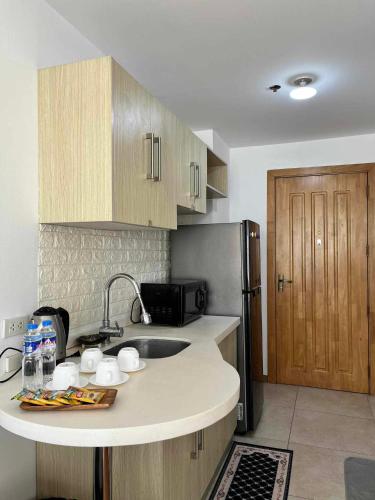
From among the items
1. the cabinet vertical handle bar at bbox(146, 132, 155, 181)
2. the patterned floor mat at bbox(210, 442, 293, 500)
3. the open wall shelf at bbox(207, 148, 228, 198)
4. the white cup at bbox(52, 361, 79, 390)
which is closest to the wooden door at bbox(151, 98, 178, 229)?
the cabinet vertical handle bar at bbox(146, 132, 155, 181)

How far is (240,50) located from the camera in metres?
2.08

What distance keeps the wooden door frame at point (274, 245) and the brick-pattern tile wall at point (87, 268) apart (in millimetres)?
1516

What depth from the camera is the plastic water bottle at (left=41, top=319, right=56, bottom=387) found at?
1.32 metres

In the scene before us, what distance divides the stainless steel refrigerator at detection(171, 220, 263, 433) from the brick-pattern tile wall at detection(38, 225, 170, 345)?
1.21 feet

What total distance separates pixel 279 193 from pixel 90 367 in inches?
114

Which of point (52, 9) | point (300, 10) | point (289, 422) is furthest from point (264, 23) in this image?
point (289, 422)

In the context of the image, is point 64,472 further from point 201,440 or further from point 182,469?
point 201,440

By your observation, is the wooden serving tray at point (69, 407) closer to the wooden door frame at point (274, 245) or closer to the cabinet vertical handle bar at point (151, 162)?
the cabinet vertical handle bar at point (151, 162)

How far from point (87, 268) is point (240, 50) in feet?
4.73

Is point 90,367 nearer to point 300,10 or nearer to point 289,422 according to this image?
point 300,10

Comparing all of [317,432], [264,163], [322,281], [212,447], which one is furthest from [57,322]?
[264,163]

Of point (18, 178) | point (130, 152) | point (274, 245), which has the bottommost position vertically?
point (274, 245)

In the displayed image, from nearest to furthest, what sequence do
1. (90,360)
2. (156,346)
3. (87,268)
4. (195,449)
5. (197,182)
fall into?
(90,360), (195,449), (87,268), (156,346), (197,182)

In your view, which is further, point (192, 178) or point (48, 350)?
point (192, 178)
